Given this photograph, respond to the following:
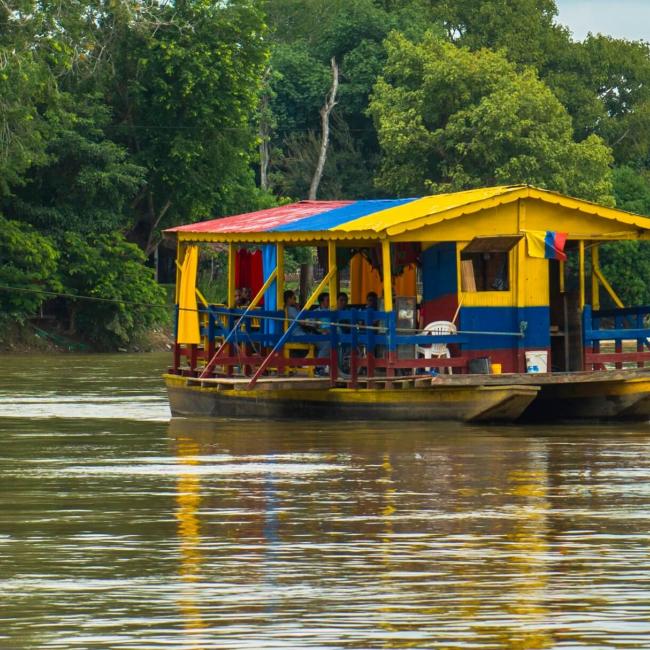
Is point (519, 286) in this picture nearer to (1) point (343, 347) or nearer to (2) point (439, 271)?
(2) point (439, 271)

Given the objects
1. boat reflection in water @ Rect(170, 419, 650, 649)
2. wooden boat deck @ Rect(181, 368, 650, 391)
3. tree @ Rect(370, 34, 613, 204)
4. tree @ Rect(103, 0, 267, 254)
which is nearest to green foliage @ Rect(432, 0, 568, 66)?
tree @ Rect(370, 34, 613, 204)

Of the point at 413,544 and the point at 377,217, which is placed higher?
the point at 377,217

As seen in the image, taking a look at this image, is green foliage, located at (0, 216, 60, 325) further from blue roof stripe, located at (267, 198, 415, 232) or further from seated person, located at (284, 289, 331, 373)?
blue roof stripe, located at (267, 198, 415, 232)

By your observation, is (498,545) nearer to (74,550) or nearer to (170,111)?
(74,550)

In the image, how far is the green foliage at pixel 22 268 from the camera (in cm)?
5041

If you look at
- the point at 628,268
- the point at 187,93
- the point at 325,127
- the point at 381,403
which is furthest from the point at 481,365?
the point at 325,127

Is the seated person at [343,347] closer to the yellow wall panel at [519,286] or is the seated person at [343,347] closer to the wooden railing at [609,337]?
the yellow wall panel at [519,286]

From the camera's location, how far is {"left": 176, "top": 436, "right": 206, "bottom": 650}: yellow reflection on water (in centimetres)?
1043

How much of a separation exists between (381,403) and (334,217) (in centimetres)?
280

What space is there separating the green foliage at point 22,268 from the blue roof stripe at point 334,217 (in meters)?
25.3

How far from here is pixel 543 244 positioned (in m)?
24.0

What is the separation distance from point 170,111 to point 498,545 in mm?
41530

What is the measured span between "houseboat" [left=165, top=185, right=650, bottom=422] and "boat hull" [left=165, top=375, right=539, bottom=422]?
0.02 m

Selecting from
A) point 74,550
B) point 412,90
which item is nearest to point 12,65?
point 412,90
